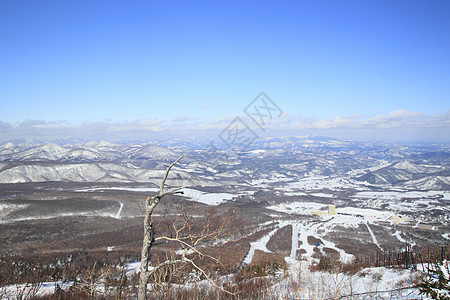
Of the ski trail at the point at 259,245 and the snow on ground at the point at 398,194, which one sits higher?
the ski trail at the point at 259,245

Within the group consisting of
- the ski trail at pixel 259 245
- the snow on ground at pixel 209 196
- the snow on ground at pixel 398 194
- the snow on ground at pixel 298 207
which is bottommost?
the snow on ground at pixel 398 194

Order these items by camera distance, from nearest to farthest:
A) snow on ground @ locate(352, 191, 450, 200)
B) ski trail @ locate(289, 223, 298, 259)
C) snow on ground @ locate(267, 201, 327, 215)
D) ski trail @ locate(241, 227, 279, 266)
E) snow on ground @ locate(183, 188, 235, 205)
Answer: ski trail @ locate(241, 227, 279, 266) < ski trail @ locate(289, 223, 298, 259) < snow on ground @ locate(267, 201, 327, 215) < snow on ground @ locate(183, 188, 235, 205) < snow on ground @ locate(352, 191, 450, 200)

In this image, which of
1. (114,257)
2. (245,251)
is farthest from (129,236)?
(245,251)

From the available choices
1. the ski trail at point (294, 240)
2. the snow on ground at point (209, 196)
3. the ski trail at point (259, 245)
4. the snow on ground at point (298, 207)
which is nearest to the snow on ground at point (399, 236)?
the ski trail at point (294, 240)

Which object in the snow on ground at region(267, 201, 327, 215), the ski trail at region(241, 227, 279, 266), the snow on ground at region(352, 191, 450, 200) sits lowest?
the snow on ground at region(352, 191, 450, 200)

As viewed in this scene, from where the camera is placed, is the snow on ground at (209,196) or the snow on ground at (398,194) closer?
the snow on ground at (209,196)

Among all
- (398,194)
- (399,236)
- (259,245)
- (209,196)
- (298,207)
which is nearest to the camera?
(259,245)

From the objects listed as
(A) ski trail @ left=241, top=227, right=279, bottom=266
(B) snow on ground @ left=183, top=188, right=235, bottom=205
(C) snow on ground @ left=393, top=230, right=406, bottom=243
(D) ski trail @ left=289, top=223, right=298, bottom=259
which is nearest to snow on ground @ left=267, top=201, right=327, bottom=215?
(B) snow on ground @ left=183, top=188, right=235, bottom=205

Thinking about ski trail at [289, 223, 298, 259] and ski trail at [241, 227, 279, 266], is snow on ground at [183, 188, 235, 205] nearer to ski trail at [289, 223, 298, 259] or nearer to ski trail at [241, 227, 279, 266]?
ski trail at [289, 223, 298, 259]

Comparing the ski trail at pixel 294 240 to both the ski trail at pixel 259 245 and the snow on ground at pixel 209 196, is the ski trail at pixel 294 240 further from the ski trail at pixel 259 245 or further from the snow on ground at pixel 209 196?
the snow on ground at pixel 209 196

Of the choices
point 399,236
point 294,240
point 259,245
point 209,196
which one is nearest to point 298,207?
point 209,196

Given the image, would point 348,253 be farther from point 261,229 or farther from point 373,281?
point 373,281

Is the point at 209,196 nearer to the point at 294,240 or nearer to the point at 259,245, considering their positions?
the point at 294,240
